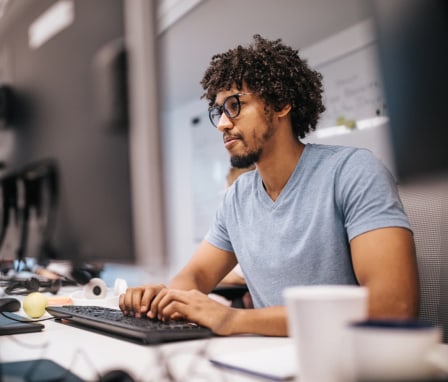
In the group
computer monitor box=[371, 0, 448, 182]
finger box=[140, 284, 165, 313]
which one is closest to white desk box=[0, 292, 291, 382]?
finger box=[140, 284, 165, 313]

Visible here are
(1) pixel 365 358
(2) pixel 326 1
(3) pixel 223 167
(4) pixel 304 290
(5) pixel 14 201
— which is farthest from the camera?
(3) pixel 223 167

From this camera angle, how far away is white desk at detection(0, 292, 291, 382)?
630 mm

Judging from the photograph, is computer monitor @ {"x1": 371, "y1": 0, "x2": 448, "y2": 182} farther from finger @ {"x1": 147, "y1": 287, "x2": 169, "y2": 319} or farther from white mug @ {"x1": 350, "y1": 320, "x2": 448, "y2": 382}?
white mug @ {"x1": 350, "y1": 320, "x2": 448, "y2": 382}

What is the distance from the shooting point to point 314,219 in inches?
47.7

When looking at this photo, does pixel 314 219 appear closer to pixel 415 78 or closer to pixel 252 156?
pixel 252 156

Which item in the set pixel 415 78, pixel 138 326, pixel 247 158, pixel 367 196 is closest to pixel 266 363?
pixel 138 326

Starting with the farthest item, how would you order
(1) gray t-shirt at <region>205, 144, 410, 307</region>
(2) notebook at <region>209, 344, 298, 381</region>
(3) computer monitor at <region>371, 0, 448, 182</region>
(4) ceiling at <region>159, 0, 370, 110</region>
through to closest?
(4) ceiling at <region>159, 0, 370, 110</region>
(3) computer monitor at <region>371, 0, 448, 182</region>
(1) gray t-shirt at <region>205, 144, 410, 307</region>
(2) notebook at <region>209, 344, 298, 381</region>

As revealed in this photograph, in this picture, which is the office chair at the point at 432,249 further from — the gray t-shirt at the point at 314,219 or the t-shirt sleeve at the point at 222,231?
the t-shirt sleeve at the point at 222,231

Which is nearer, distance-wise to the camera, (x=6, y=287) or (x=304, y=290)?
(x=304, y=290)

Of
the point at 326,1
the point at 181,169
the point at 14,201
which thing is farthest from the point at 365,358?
the point at 181,169

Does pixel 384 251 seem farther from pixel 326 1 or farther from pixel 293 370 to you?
pixel 326 1

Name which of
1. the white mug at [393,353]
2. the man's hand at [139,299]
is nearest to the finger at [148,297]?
the man's hand at [139,299]

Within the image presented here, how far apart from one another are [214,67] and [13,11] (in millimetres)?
975

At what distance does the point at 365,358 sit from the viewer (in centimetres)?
42
